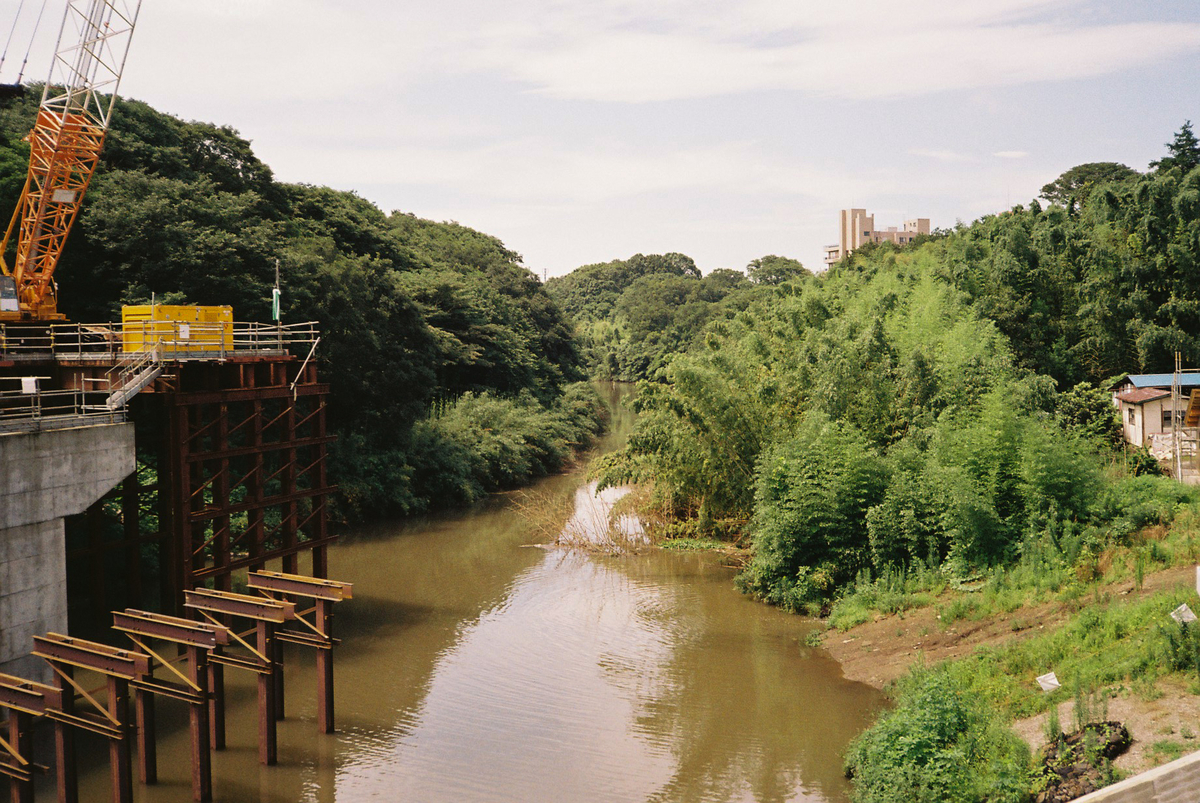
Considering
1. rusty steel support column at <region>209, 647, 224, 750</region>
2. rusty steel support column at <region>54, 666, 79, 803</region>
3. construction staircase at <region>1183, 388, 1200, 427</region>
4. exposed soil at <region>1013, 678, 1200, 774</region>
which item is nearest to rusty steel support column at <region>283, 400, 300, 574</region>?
rusty steel support column at <region>209, 647, 224, 750</region>

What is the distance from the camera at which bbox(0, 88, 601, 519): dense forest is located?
92.7 ft

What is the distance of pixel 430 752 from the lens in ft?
51.8

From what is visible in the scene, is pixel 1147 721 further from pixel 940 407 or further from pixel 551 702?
pixel 940 407

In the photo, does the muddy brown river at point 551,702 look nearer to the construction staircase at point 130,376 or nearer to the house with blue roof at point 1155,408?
the construction staircase at point 130,376

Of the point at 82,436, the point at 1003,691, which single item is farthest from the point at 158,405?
the point at 1003,691

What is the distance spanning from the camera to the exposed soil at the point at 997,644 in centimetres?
1251

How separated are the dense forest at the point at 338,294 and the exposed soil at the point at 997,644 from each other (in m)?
19.9

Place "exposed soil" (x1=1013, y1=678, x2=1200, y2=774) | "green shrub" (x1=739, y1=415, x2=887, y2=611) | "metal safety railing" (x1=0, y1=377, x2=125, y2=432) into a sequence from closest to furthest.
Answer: "exposed soil" (x1=1013, y1=678, x2=1200, y2=774)
"metal safety railing" (x1=0, y1=377, x2=125, y2=432)
"green shrub" (x1=739, y1=415, x2=887, y2=611)

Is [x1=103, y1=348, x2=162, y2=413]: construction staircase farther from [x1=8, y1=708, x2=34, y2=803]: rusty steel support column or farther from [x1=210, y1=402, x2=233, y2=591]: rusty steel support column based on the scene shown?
[x1=8, y1=708, x2=34, y2=803]: rusty steel support column

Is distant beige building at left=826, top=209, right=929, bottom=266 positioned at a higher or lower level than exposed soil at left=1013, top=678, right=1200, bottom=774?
higher

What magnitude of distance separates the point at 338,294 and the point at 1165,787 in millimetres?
28328

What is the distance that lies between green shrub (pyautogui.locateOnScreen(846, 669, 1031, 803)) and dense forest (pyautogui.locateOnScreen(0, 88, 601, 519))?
72.6ft

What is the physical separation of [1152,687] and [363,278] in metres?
28.4

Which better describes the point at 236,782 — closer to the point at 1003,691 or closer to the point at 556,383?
the point at 1003,691
